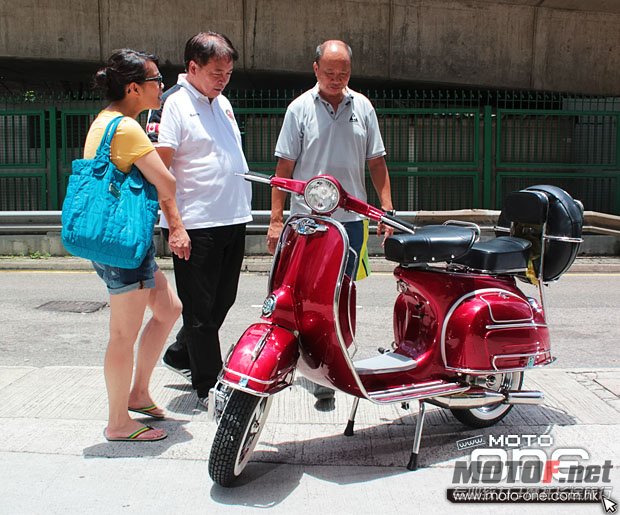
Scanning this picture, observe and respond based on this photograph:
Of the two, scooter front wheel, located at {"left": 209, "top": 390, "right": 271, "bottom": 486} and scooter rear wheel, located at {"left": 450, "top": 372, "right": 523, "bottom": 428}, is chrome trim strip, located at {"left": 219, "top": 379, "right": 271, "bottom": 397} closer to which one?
scooter front wheel, located at {"left": 209, "top": 390, "right": 271, "bottom": 486}

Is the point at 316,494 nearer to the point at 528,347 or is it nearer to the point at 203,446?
the point at 203,446

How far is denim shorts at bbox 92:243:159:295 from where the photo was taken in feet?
12.0

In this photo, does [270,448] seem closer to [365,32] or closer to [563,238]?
[563,238]

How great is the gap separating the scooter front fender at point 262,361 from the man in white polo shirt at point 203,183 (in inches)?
35.2

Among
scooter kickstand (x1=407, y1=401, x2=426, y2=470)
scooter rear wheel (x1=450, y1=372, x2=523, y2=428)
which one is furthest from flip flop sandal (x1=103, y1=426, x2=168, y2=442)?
scooter rear wheel (x1=450, y1=372, x2=523, y2=428)

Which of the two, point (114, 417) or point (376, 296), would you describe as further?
point (376, 296)

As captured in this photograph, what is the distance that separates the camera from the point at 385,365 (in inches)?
146

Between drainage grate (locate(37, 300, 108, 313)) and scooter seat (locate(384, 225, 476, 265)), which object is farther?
drainage grate (locate(37, 300, 108, 313))

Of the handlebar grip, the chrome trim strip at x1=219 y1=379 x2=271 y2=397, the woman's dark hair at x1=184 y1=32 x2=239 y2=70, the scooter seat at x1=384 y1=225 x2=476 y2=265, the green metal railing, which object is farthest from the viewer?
the green metal railing

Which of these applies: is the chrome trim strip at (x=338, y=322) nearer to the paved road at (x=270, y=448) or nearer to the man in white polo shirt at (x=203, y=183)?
the paved road at (x=270, y=448)

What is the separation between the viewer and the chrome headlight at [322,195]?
340cm

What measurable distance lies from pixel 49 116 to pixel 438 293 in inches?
431

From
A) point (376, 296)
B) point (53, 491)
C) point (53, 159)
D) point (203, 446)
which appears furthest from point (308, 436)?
point (53, 159)

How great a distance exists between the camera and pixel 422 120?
13281mm
